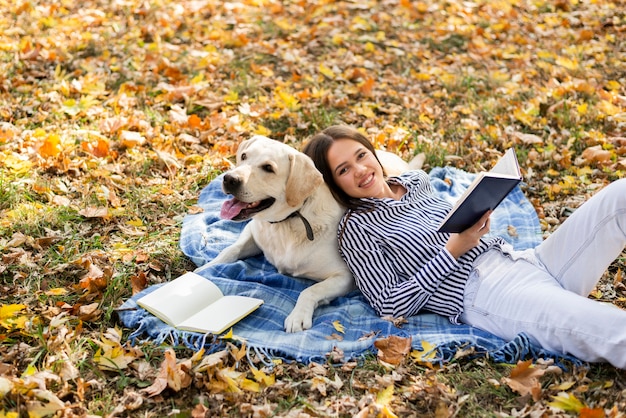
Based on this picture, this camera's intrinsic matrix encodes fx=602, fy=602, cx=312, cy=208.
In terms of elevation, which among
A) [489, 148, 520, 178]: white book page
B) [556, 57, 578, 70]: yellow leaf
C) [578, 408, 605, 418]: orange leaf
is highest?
[489, 148, 520, 178]: white book page

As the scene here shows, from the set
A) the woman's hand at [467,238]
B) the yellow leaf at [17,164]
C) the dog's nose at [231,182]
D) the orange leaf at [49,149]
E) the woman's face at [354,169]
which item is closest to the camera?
the woman's hand at [467,238]

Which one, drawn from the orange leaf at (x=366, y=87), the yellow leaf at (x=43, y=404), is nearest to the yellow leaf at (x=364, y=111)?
the orange leaf at (x=366, y=87)

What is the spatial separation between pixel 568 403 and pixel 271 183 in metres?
1.91

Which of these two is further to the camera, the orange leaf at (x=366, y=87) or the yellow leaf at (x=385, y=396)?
the orange leaf at (x=366, y=87)

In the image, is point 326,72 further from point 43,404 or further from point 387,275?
point 43,404

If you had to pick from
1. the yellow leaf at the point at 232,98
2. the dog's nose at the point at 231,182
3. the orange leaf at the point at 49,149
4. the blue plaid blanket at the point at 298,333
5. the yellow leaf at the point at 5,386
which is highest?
the dog's nose at the point at 231,182

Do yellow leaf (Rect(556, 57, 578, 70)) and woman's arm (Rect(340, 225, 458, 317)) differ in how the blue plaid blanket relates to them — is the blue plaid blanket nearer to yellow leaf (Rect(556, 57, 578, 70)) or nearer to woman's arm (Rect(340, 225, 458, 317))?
woman's arm (Rect(340, 225, 458, 317))

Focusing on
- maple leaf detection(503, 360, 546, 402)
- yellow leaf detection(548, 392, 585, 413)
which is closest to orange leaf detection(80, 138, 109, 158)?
maple leaf detection(503, 360, 546, 402)

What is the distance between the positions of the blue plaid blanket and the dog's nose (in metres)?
0.65

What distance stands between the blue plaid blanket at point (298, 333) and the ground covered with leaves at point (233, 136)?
0.28 feet

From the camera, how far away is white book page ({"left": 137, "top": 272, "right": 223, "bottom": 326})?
330 centimetres

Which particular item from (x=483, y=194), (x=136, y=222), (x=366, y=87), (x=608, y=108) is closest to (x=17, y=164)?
(x=136, y=222)

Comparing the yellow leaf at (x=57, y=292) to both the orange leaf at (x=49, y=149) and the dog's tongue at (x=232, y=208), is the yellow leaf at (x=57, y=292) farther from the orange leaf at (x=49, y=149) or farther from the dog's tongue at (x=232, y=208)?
the orange leaf at (x=49, y=149)

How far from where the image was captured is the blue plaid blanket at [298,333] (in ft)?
10.2
